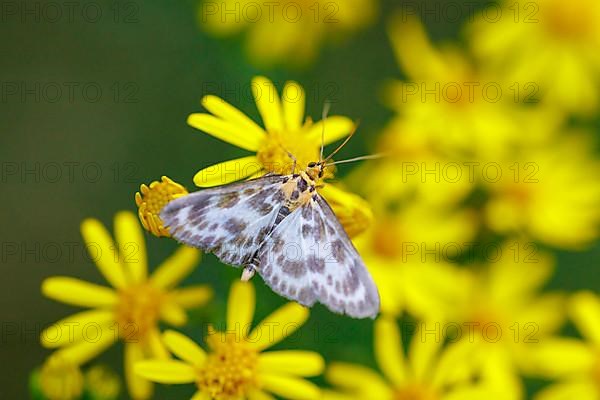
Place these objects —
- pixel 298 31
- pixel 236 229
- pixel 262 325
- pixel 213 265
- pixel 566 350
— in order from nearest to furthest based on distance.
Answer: pixel 236 229, pixel 262 325, pixel 566 350, pixel 213 265, pixel 298 31

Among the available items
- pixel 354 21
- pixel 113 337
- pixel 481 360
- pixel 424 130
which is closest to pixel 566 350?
pixel 481 360

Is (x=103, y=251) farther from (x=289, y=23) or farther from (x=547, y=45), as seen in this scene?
(x=547, y=45)

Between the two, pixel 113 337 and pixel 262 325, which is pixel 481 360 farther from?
pixel 113 337

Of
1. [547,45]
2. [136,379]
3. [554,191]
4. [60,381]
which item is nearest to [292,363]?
[136,379]

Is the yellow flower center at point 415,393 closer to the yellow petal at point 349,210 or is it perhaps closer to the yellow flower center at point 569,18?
the yellow petal at point 349,210

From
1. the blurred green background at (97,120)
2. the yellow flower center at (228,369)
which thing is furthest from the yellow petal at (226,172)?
the blurred green background at (97,120)
